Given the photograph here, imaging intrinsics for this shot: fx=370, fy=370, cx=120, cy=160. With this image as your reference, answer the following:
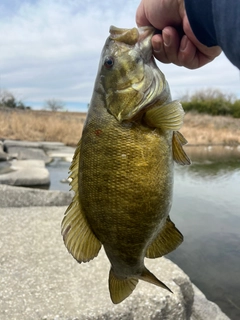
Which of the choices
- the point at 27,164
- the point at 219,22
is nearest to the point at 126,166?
the point at 219,22

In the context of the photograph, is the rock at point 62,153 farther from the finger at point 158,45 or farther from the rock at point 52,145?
the finger at point 158,45

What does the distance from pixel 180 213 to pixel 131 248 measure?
763cm

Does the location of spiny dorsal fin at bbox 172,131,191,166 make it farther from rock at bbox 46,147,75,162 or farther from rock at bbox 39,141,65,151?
rock at bbox 39,141,65,151

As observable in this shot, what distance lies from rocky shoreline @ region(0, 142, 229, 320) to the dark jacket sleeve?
268 cm

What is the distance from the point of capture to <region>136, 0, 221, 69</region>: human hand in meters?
1.70

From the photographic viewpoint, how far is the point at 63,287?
3756 millimetres

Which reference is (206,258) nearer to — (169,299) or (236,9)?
(169,299)

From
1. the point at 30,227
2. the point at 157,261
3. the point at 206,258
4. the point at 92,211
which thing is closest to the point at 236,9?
the point at 92,211

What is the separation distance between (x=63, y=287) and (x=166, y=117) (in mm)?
2895

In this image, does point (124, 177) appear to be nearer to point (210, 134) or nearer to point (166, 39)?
point (166, 39)

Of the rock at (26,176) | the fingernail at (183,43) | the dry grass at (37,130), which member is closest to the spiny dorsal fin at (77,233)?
the fingernail at (183,43)

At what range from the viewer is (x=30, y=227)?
536 centimetres

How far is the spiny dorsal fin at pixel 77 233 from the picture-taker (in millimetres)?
1441

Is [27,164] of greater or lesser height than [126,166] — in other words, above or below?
below
